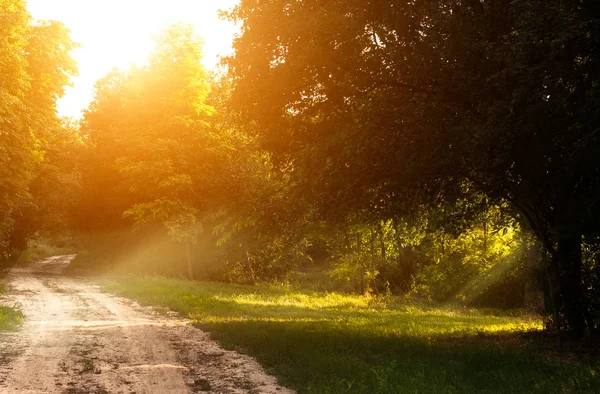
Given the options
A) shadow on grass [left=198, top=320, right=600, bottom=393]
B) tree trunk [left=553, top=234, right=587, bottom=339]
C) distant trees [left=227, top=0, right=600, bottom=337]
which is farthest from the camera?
tree trunk [left=553, top=234, right=587, bottom=339]

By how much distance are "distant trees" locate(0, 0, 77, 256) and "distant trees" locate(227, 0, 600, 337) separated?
14.2m

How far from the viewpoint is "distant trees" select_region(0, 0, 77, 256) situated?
23.0 metres

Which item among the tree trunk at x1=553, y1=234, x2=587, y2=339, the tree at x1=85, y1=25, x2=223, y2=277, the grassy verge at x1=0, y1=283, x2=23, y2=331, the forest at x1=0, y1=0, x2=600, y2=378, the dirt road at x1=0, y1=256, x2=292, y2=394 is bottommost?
the dirt road at x1=0, y1=256, x2=292, y2=394

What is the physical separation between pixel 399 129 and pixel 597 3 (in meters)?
3.92

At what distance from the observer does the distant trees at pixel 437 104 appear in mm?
8219

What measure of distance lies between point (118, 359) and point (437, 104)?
25.1 feet

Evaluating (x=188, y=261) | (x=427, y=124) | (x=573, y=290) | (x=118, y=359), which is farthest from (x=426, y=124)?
(x=188, y=261)

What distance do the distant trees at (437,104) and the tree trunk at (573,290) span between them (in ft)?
0.07

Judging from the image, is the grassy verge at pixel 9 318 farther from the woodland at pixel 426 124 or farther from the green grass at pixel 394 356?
the woodland at pixel 426 124

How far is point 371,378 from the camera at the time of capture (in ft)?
27.6

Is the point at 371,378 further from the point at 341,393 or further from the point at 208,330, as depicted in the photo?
the point at 208,330

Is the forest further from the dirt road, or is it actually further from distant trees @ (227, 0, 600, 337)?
the dirt road

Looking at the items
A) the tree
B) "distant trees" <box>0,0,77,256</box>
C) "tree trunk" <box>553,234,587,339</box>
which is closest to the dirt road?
"tree trunk" <box>553,234,587,339</box>

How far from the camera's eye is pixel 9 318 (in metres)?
14.3
